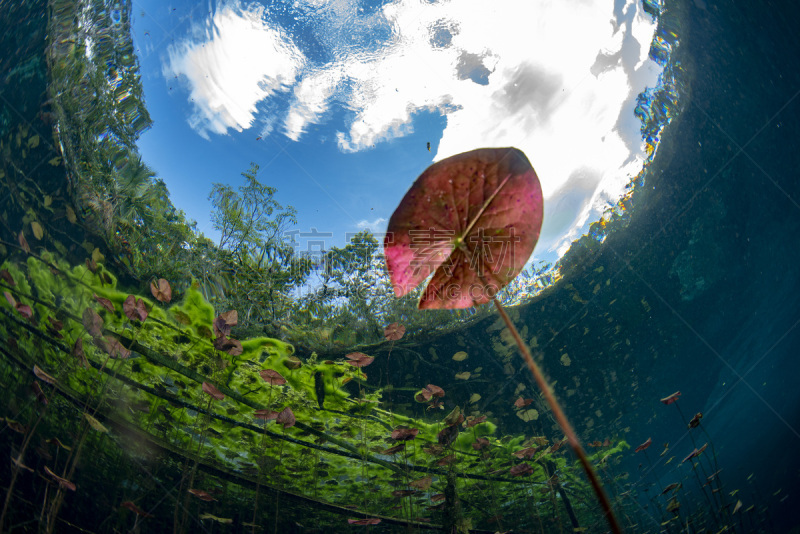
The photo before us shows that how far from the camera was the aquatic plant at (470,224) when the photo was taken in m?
1.06

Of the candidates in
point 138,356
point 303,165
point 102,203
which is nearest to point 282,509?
point 138,356

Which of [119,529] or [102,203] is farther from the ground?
[102,203]

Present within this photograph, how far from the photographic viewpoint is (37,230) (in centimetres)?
571

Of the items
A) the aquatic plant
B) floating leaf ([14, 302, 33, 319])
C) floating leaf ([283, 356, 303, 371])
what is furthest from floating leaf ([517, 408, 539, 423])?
floating leaf ([14, 302, 33, 319])

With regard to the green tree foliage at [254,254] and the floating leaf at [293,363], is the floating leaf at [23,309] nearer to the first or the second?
the green tree foliage at [254,254]

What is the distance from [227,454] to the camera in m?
9.16

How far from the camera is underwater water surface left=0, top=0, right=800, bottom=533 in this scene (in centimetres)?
485

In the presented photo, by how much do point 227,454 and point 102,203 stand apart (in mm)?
7607

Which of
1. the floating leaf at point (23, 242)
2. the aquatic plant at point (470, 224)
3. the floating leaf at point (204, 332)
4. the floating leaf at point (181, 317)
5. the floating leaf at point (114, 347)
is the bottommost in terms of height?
Answer: the aquatic plant at point (470, 224)

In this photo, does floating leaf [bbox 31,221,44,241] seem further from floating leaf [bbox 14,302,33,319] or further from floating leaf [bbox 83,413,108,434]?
floating leaf [bbox 83,413,108,434]

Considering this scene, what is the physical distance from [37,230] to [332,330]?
5.55 meters

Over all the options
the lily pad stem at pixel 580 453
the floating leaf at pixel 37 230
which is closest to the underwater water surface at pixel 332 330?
the floating leaf at pixel 37 230

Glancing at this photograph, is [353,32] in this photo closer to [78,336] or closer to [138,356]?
[138,356]

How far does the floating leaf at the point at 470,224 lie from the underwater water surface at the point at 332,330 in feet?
8.64
